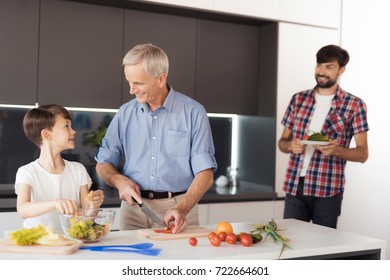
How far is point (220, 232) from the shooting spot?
2.10 meters

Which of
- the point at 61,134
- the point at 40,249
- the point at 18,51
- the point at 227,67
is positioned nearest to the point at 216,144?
the point at 227,67

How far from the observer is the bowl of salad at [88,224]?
1944mm

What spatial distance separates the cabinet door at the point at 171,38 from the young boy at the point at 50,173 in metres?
1.46

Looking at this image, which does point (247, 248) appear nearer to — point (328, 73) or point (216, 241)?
point (216, 241)

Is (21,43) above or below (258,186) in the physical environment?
above

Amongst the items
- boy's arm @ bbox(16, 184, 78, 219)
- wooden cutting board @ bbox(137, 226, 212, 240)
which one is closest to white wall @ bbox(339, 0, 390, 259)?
wooden cutting board @ bbox(137, 226, 212, 240)

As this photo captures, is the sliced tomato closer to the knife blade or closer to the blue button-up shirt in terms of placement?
the knife blade

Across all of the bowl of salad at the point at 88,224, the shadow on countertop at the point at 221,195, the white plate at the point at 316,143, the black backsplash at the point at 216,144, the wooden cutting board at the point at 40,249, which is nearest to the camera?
the wooden cutting board at the point at 40,249

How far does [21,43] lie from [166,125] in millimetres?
1552

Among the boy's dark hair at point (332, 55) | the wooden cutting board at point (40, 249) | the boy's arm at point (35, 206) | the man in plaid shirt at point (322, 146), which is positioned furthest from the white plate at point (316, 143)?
the wooden cutting board at point (40, 249)

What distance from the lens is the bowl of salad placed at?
194cm

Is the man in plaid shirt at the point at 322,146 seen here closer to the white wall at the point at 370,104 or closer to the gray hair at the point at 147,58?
the gray hair at the point at 147,58
